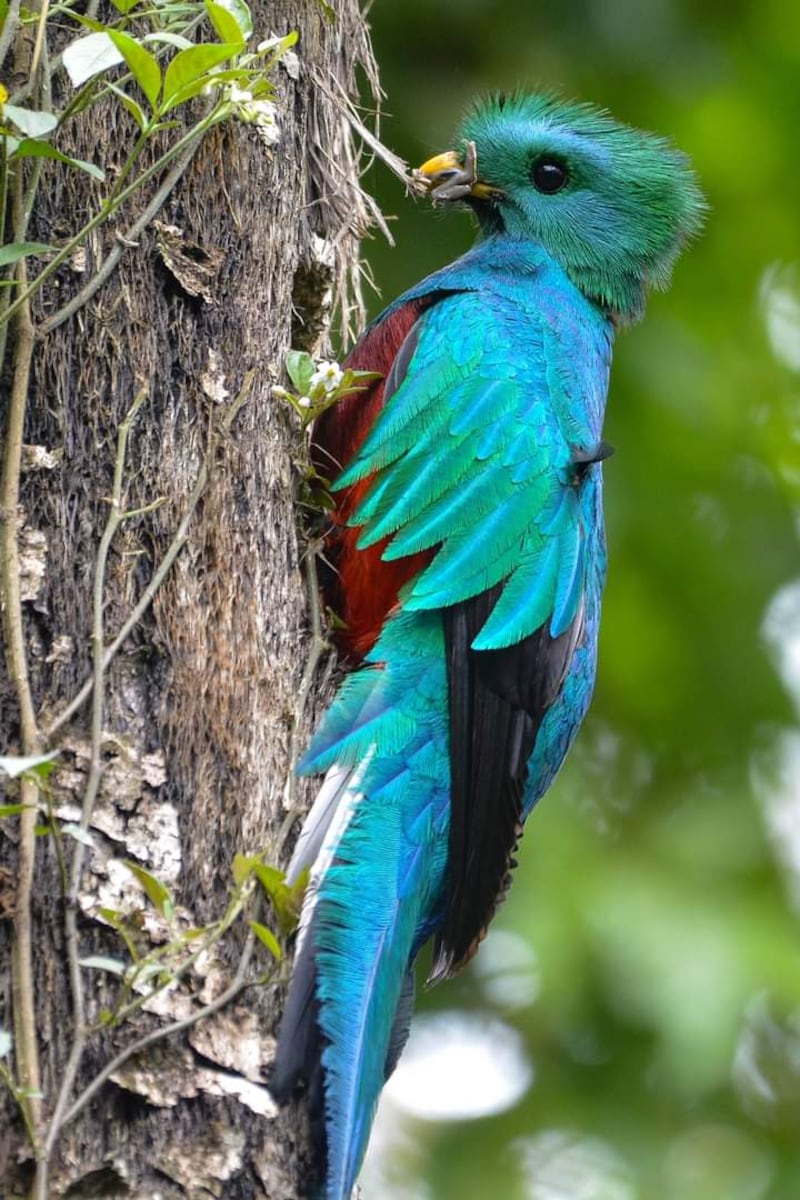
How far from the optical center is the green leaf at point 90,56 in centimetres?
207

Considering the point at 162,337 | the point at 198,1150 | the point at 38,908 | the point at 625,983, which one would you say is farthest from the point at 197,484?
the point at 625,983

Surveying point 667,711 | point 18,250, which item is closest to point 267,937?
point 18,250

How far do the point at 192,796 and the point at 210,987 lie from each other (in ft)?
0.94

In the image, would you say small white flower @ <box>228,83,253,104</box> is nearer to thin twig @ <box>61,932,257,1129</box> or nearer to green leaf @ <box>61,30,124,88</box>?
green leaf @ <box>61,30,124,88</box>

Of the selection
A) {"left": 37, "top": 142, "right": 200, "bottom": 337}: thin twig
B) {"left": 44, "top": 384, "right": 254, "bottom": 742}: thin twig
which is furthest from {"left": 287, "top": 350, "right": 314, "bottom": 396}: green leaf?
{"left": 37, "top": 142, "right": 200, "bottom": 337}: thin twig

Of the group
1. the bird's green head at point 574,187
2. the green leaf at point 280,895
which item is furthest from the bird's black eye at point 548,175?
the green leaf at point 280,895

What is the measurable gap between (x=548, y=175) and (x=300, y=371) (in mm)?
1237

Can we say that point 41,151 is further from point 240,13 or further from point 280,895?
point 280,895

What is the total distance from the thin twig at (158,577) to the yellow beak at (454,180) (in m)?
1.22

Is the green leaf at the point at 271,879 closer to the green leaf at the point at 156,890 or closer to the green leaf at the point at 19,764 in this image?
the green leaf at the point at 156,890

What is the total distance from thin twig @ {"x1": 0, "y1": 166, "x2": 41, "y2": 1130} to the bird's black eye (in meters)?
1.74

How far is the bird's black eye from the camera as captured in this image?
3768mm

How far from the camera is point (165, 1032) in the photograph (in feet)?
6.87

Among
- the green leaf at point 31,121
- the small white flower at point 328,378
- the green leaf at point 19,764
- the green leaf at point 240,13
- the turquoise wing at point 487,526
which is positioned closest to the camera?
the green leaf at point 19,764
